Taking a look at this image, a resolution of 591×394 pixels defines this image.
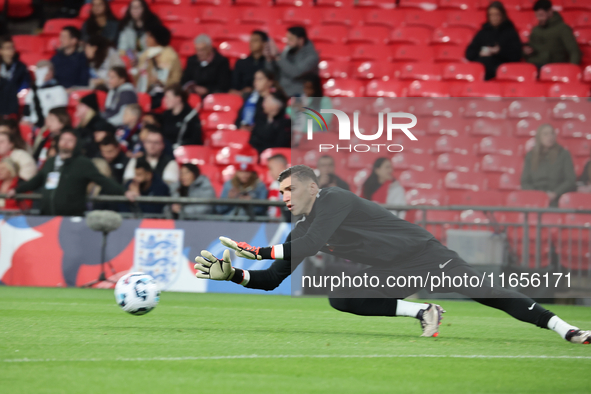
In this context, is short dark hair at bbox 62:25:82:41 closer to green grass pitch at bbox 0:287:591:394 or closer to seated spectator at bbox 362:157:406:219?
seated spectator at bbox 362:157:406:219

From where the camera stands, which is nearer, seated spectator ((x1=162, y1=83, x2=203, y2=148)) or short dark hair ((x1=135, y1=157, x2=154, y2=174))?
short dark hair ((x1=135, y1=157, x2=154, y2=174))

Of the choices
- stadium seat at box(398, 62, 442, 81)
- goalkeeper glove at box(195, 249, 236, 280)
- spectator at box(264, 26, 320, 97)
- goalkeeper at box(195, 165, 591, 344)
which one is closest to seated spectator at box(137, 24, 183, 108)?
spectator at box(264, 26, 320, 97)

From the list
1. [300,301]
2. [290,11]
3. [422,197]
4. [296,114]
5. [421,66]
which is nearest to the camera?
[300,301]

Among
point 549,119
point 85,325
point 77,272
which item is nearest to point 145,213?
point 77,272

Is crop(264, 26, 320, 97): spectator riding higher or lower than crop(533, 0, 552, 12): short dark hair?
lower

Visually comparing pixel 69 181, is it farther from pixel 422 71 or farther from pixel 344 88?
pixel 422 71

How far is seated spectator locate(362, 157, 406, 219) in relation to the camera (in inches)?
433

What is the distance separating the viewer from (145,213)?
40.6ft

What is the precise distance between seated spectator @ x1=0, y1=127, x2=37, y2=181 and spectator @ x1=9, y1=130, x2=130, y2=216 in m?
1.08

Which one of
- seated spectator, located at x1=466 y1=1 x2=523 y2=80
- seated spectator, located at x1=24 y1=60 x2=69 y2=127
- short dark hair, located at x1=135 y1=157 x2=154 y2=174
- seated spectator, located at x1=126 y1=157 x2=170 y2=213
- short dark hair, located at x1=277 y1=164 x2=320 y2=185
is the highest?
seated spectator, located at x1=466 y1=1 x2=523 y2=80

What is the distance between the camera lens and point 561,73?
1468cm

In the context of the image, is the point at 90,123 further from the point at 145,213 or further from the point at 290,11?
the point at 290,11

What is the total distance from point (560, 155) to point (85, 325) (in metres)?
7.21

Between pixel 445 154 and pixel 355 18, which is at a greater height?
pixel 355 18
